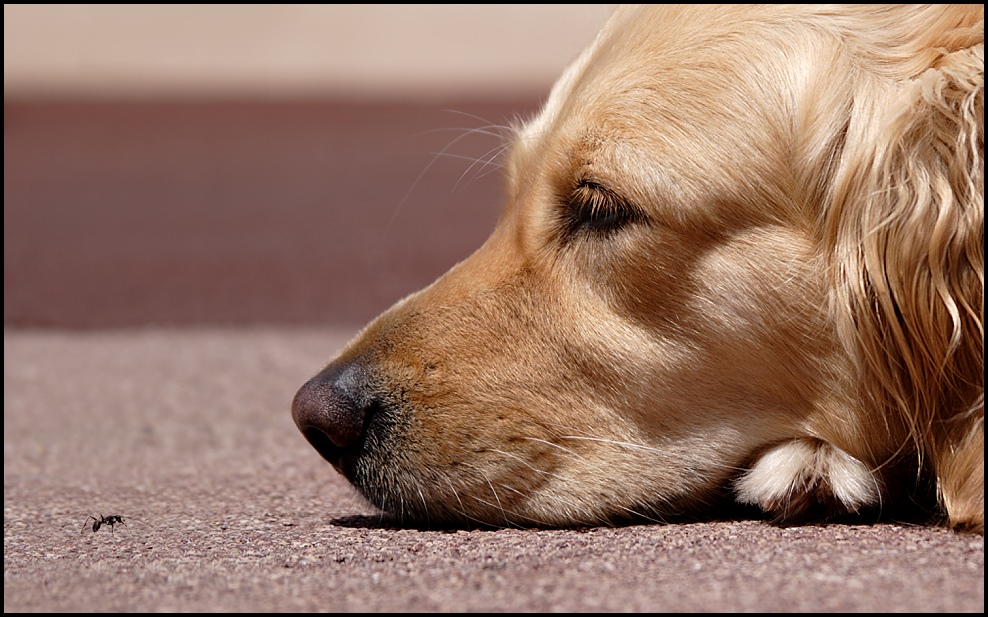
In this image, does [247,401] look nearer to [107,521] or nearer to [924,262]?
[107,521]

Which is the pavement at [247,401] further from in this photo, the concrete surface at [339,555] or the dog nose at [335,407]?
the dog nose at [335,407]

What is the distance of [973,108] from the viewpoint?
246cm

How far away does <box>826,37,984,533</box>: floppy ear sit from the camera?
8.07ft

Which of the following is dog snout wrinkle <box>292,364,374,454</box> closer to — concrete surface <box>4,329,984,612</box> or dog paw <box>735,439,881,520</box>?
concrete surface <box>4,329,984,612</box>

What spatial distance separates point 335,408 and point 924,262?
1355 mm

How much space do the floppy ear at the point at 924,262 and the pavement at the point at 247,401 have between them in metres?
0.24

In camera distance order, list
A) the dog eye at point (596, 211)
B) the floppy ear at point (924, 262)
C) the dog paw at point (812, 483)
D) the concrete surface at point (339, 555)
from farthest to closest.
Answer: the dog eye at point (596, 211), the dog paw at point (812, 483), the floppy ear at point (924, 262), the concrete surface at point (339, 555)

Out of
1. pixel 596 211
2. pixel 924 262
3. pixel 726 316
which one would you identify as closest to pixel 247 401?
pixel 596 211

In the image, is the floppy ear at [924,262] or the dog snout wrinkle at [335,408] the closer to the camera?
the floppy ear at [924,262]

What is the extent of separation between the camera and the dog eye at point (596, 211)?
274cm

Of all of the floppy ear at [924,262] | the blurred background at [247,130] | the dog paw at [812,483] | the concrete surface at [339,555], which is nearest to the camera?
the concrete surface at [339,555]

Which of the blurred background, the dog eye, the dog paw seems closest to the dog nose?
the dog eye

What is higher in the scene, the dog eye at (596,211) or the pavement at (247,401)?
the dog eye at (596,211)

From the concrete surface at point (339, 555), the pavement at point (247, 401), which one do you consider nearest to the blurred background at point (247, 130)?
the pavement at point (247, 401)
